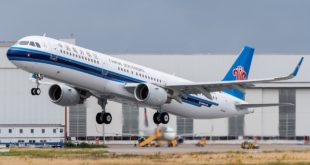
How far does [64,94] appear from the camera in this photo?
219ft

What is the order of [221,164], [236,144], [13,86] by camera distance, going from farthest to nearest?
[13,86] → [236,144] → [221,164]

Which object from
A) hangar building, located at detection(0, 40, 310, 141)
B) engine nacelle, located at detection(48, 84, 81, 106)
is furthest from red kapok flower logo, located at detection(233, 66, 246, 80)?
hangar building, located at detection(0, 40, 310, 141)

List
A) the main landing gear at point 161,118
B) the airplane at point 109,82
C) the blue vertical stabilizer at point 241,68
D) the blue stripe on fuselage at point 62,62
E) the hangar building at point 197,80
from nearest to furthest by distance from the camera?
the blue stripe on fuselage at point 62,62
the airplane at point 109,82
the main landing gear at point 161,118
the blue vertical stabilizer at point 241,68
the hangar building at point 197,80

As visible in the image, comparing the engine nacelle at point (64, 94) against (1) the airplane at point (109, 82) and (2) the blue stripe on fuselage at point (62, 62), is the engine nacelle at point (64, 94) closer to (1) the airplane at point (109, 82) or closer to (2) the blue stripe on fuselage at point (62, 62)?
(1) the airplane at point (109, 82)

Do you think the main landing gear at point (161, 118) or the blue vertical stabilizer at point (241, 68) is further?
the blue vertical stabilizer at point (241, 68)

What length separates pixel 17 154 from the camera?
7612cm

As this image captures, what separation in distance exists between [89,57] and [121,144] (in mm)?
40702

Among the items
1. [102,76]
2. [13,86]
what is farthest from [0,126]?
[102,76]

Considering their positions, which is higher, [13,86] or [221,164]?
[13,86]

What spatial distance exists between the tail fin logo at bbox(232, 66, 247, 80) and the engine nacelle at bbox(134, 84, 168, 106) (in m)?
17.3

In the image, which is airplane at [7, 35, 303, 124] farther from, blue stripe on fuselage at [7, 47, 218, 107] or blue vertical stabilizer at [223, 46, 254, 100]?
blue vertical stabilizer at [223, 46, 254, 100]

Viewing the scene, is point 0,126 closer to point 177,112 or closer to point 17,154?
point 17,154

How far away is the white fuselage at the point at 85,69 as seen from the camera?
195ft

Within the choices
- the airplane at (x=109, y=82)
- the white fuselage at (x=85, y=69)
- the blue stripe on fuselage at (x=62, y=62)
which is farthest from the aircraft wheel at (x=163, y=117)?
the blue stripe on fuselage at (x=62, y=62)
